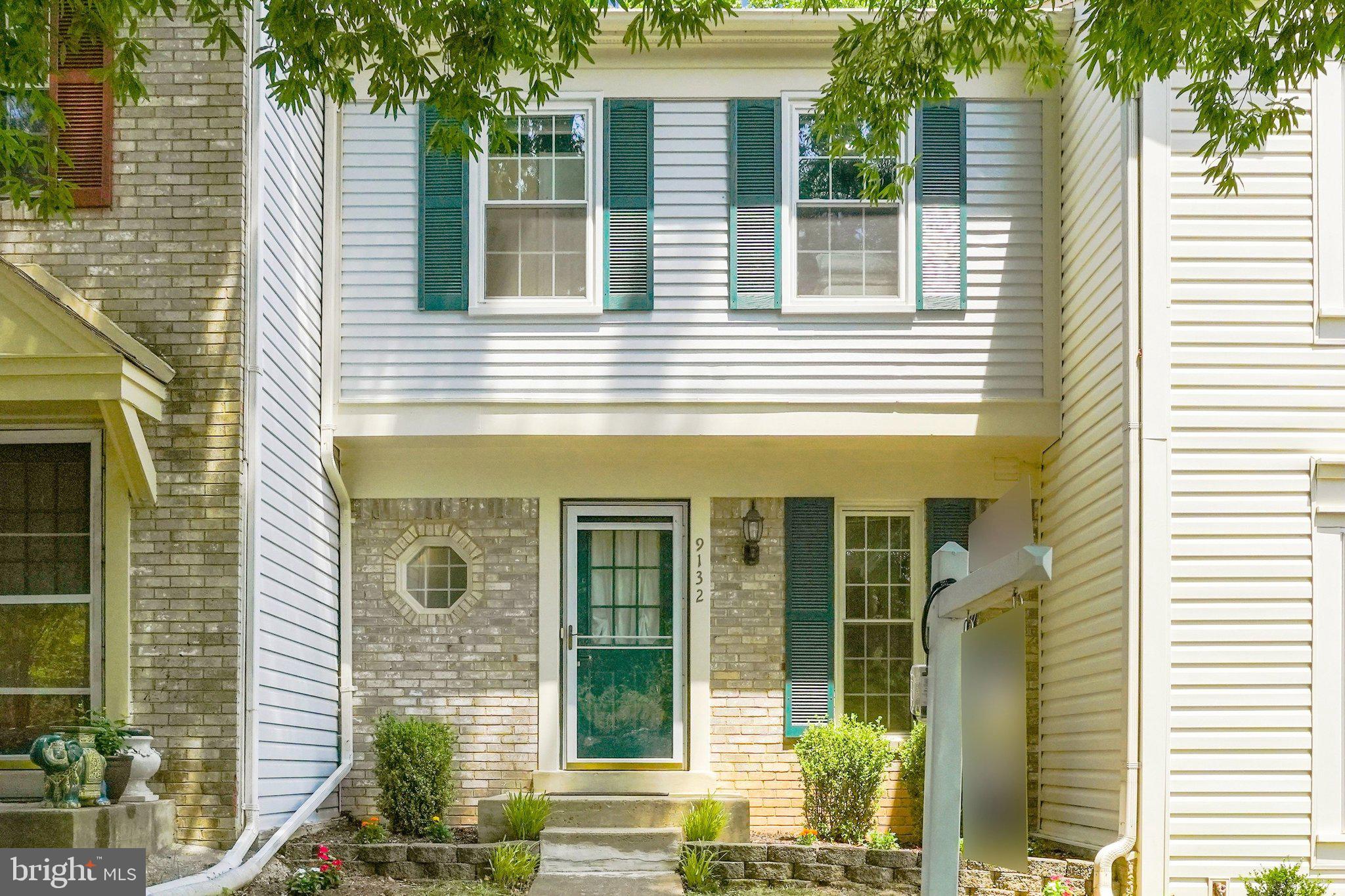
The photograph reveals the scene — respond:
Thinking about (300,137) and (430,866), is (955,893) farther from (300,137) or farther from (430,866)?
(300,137)

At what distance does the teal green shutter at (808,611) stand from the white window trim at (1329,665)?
11.1 feet

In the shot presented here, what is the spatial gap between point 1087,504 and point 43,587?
6.45 metres

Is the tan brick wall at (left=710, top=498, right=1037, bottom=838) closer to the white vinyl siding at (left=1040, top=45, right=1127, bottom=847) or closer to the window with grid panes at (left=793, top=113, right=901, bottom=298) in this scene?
the white vinyl siding at (left=1040, top=45, right=1127, bottom=847)

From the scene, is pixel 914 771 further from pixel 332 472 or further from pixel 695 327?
pixel 332 472

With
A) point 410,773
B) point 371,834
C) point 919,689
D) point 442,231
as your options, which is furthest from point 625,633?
point 919,689

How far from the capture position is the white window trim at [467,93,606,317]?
9.45 meters

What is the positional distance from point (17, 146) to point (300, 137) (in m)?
3.56

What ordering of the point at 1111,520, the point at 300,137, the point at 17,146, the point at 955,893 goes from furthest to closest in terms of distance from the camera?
the point at 300,137, the point at 1111,520, the point at 17,146, the point at 955,893

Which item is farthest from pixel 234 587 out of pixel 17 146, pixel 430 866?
pixel 17 146

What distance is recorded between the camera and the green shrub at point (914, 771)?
9.21 metres

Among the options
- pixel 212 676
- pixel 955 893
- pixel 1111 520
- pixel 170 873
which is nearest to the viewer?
pixel 955 893

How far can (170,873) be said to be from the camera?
6602 mm

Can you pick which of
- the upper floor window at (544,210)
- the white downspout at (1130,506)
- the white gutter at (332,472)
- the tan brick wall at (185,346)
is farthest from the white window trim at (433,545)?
the white downspout at (1130,506)

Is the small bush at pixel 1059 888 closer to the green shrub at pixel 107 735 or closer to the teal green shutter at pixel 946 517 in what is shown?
the teal green shutter at pixel 946 517
